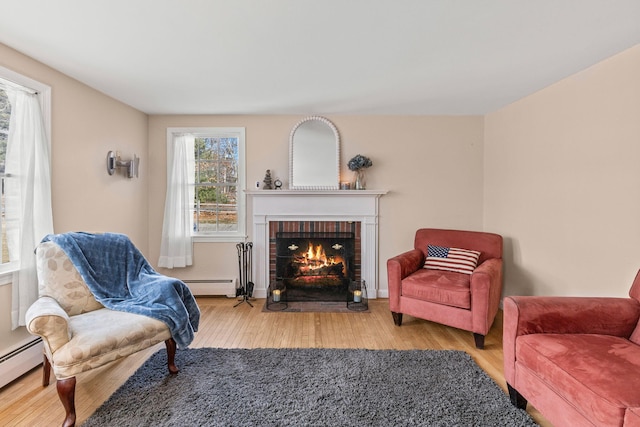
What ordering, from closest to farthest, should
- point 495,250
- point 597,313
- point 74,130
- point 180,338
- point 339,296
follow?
1. point 597,313
2. point 180,338
3. point 74,130
4. point 495,250
5. point 339,296

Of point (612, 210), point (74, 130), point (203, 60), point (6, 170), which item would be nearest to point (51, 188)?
point (6, 170)

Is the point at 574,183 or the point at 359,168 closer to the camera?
the point at 574,183

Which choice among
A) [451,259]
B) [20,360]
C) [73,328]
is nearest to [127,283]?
[73,328]

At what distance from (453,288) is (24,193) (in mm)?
3438

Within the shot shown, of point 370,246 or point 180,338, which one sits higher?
point 370,246

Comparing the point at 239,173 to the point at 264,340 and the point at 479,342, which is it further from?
the point at 479,342

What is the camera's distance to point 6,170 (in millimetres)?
2297

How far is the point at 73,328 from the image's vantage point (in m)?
1.93

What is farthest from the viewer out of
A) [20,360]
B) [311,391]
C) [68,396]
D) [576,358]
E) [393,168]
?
[393,168]

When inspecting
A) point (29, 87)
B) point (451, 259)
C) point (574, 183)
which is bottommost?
point (451, 259)

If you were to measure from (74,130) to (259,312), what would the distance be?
243 centimetres

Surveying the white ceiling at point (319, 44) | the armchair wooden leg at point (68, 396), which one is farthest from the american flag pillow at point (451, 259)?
the armchair wooden leg at point (68, 396)

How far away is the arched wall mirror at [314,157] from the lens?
13.1ft

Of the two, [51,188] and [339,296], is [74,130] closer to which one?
[51,188]
